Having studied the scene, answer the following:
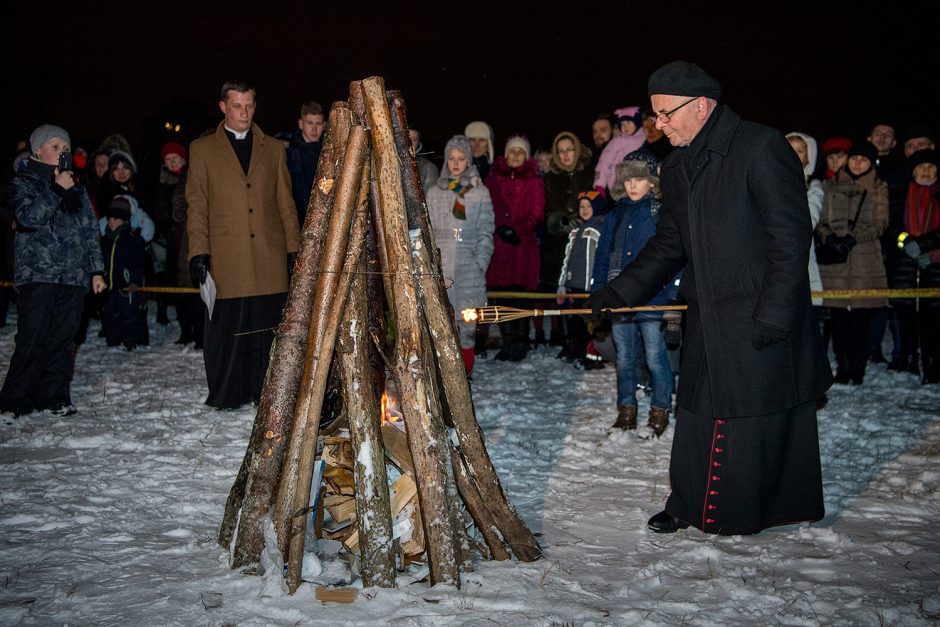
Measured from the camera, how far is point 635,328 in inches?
260

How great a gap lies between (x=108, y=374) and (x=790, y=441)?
7.02m

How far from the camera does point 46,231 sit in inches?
264

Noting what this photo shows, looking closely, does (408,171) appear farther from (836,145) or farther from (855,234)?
(836,145)

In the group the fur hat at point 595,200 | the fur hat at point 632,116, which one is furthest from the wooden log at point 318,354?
the fur hat at point 632,116

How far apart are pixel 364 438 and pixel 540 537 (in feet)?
3.74

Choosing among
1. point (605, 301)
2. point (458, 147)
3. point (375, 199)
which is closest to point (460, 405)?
point (375, 199)

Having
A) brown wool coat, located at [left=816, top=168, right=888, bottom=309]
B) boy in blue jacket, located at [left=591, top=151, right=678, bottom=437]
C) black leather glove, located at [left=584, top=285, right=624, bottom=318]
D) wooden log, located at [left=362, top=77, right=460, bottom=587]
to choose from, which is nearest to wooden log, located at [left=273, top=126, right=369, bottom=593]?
wooden log, located at [left=362, top=77, right=460, bottom=587]

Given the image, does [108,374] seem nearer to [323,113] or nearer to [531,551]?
[323,113]

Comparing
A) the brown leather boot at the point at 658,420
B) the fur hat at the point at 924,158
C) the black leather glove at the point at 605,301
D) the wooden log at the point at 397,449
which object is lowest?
the brown leather boot at the point at 658,420

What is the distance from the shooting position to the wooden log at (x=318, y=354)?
358 centimetres

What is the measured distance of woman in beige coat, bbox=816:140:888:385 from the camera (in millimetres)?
8586

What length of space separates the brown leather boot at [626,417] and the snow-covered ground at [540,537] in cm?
16

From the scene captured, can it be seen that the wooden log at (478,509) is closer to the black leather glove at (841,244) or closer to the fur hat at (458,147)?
the fur hat at (458,147)

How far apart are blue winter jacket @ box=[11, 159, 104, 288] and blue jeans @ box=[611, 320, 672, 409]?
176 inches
